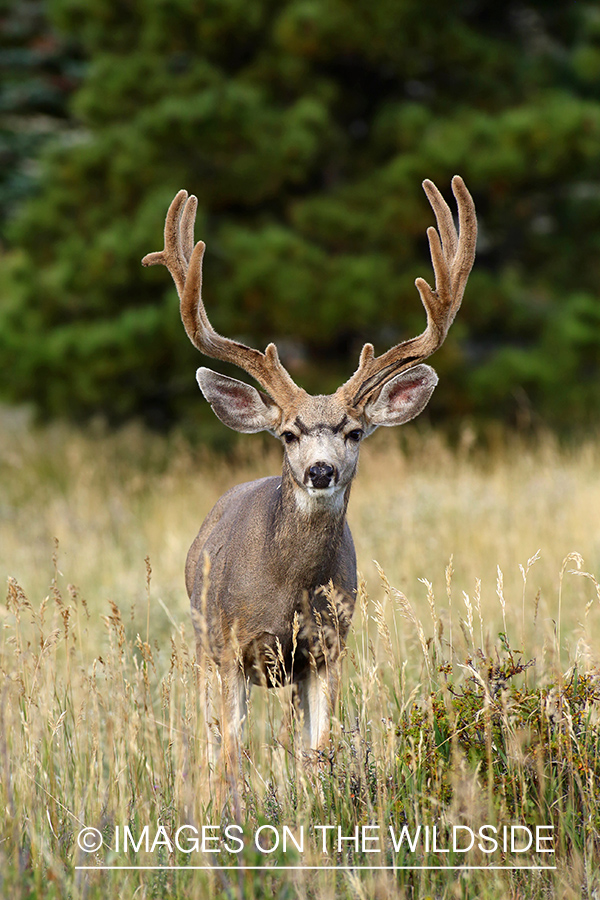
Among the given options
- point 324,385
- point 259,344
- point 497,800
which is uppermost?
point 259,344

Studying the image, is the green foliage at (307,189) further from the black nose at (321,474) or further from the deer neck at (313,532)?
the black nose at (321,474)

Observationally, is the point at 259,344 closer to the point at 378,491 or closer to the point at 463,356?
the point at 463,356

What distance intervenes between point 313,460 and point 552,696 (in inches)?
44.6

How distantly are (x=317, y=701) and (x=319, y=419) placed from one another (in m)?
1.07

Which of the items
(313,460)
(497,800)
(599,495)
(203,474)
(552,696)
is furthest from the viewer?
(203,474)

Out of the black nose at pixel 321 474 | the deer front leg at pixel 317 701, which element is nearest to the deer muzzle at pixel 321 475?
the black nose at pixel 321 474

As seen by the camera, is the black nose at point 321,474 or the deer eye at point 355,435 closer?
the black nose at point 321,474

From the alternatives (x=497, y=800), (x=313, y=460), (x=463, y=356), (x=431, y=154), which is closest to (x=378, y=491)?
(x=463, y=356)

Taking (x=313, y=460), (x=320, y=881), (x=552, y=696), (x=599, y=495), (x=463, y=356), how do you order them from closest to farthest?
(x=320, y=881) < (x=552, y=696) < (x=313, y=460) < (x=599, y=495) < (x=463, y=356)

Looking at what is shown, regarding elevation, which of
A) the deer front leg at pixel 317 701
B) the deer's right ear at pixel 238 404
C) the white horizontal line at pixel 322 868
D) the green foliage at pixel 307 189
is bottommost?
the white horizontal line at pixel 322 868

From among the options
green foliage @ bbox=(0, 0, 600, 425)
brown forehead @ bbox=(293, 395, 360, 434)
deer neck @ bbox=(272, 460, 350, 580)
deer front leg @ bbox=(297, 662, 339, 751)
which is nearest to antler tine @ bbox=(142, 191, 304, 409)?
brown forehead @ bbox=(293, 395, 360, 434)

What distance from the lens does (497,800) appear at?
2.84m
